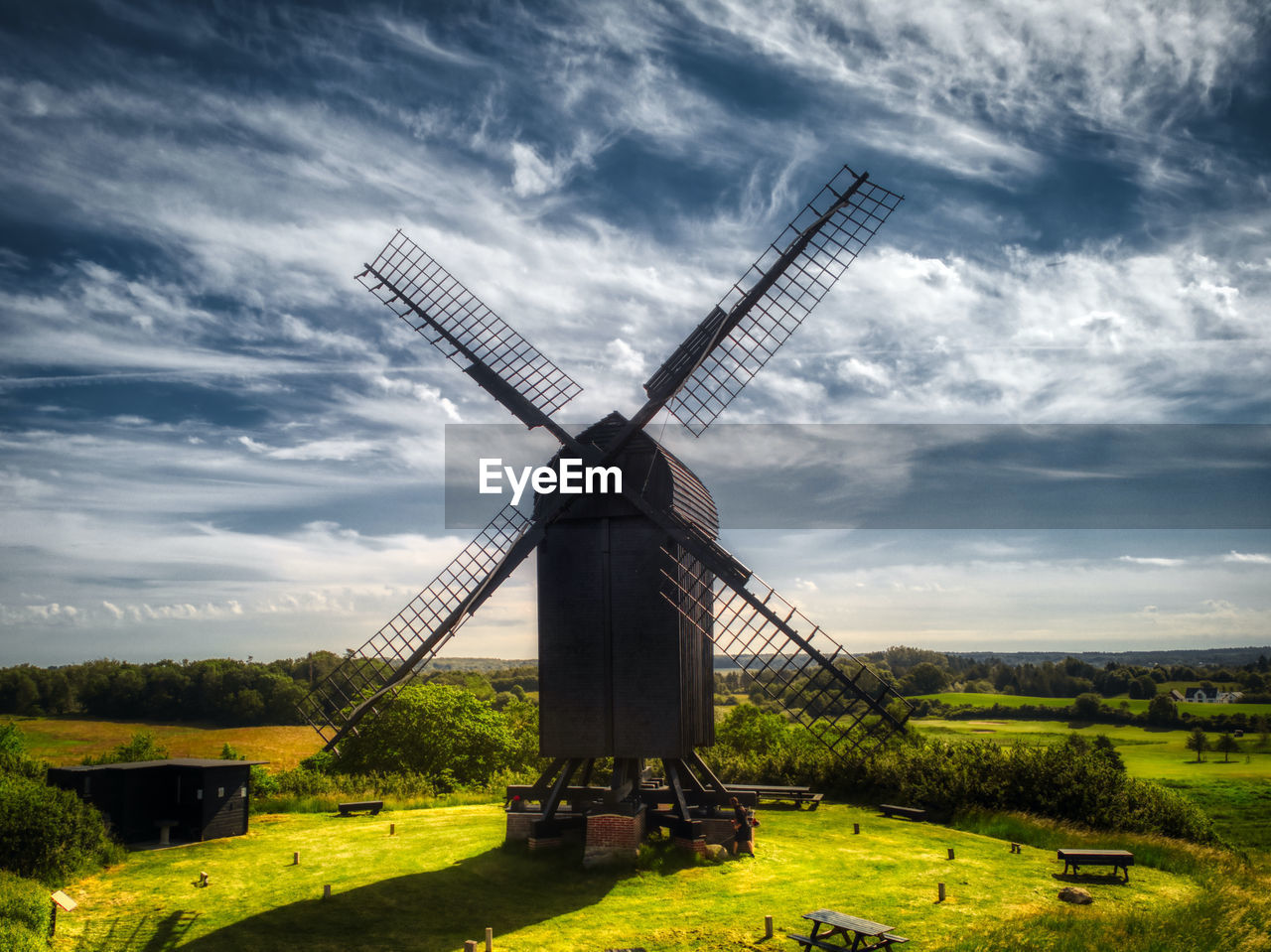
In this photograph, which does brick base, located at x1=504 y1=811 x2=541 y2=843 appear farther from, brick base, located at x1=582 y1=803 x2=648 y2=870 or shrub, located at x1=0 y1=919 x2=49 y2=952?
shrub, located at x1=0 y1=919 x2=49 y2=952

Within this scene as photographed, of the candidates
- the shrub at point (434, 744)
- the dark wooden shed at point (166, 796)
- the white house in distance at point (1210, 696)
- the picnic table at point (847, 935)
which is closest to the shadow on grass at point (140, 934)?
the dark wooden shed at point (166, 796)

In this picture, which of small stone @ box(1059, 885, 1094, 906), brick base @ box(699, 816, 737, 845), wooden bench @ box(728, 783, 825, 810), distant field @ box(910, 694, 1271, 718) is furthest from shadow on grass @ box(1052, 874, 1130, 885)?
distant field @ box(910, 694, 1271, 718)

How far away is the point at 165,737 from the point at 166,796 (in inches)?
1657

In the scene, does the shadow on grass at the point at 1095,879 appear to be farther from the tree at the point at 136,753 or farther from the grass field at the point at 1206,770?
the tree at the point at 136,753

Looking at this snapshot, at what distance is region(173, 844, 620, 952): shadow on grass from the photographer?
12.2 metres

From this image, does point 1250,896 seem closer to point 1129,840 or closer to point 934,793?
point 1129,840

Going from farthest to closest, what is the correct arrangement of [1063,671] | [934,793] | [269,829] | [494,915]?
1. [1063,671]
2. [934,793]
3. [269,829]
4. [494,915]

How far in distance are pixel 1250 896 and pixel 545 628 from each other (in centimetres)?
1420

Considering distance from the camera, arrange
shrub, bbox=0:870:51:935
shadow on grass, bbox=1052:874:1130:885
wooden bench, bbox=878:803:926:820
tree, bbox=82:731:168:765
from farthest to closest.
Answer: tree, bbox=82:731:168:765 < wooden bench, bbox=878:803:926:820 < shadow on grass, bbox=1052:874:1130:885 < shrub, bbox=0:870:51:935

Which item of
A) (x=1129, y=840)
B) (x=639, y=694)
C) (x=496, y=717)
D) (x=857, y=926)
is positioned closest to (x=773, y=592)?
(x=639, y=694)

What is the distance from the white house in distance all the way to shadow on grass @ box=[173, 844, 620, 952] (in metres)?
67.2

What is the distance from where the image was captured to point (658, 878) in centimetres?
1483

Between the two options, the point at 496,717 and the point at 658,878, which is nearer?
the point at 658,878

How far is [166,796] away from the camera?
19906 millimetres
